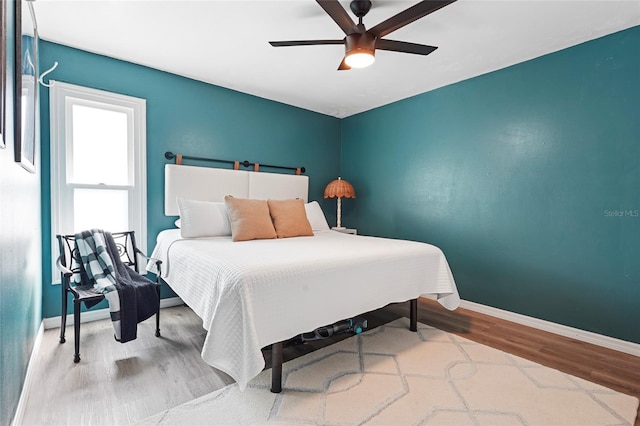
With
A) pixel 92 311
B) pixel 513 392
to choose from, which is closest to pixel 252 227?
pixel 92 311

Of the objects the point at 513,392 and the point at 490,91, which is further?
the point at 490,91

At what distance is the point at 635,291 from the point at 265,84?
3.94m

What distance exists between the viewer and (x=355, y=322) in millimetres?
2551

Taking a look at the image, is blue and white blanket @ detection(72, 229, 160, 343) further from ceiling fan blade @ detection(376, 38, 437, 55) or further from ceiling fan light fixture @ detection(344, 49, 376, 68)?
ceiling fan blade @ detection(376, 38, 437, 55)

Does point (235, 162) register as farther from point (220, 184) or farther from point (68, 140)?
point (68, 140)

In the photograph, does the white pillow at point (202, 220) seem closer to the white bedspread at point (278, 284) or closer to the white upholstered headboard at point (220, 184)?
the white bedspread at point (278, 284)

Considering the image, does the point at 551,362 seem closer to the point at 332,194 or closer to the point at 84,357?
the point at 332,194

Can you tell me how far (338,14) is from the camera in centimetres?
187

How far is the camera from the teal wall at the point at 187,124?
268 centimetres

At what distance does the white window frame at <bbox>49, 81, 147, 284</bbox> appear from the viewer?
8.70ft

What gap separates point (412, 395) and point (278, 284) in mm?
1025

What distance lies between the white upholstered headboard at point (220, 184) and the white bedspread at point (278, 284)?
0.75 metres

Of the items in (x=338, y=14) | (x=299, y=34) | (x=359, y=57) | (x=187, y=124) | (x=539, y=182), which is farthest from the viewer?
(x=187, y=124)

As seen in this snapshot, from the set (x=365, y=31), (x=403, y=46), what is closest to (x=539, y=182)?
(x=403, y=46)
